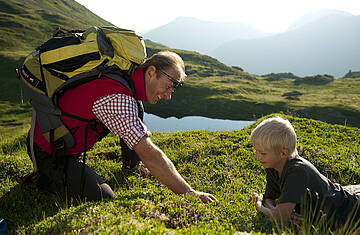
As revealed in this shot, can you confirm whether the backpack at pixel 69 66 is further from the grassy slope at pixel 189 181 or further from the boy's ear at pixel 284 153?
the boy's ear at pixel 284 153

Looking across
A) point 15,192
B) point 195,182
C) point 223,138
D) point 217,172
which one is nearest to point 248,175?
point 217,172

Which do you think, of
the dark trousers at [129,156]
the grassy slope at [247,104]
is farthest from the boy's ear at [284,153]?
the grassy slope at [247,104]

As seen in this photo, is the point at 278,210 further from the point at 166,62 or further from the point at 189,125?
the point at 189,125

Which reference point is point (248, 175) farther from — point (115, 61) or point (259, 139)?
point (115, 61)

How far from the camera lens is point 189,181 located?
697cm

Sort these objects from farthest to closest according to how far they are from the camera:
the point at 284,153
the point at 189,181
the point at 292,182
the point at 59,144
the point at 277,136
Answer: the point at 189,181 → the point at 59,144 → the point at 284,153 → the point at 277,136 → the point at 292,182

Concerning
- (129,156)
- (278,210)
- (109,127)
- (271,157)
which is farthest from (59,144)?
(278,210)

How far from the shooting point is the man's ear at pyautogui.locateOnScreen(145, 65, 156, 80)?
5.25m

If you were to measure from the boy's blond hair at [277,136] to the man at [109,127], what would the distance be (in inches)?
64.3

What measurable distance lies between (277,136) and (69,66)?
4160mm

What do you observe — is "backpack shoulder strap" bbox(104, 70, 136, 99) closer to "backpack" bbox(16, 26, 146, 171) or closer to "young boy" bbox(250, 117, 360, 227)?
"backpack" bbox(16, 26, 146, 171)

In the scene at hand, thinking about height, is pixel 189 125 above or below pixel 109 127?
below

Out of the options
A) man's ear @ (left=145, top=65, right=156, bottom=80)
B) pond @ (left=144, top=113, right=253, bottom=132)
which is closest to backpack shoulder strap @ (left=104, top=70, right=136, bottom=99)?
man's ear @ (left=145, top=65, right=156, bottom=80)

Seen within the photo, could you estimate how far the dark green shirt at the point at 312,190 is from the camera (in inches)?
162
